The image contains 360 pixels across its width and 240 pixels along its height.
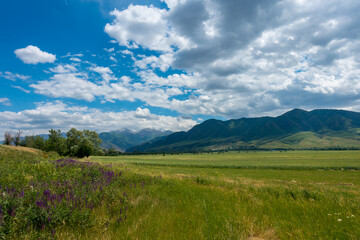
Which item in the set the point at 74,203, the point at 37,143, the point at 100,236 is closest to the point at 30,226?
the point at 74,203

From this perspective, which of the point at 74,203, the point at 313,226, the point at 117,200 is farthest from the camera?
the point at 117,200

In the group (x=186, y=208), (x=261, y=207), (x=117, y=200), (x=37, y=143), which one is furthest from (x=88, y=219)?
(x=37, y=143)

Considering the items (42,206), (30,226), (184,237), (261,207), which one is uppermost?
(42,206)

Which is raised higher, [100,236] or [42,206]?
[42,206]

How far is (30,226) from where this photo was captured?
11.5ft

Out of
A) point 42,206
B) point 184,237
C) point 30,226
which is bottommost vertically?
point 184,237

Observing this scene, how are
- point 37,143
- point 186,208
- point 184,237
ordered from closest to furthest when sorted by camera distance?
point 184,237 → point 186,208 → point 37,143

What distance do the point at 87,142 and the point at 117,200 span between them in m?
93.8

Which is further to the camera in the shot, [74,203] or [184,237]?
[74,203]

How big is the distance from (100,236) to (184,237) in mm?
1617

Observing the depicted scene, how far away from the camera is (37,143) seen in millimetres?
96438

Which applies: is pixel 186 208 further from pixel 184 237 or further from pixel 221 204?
pixel 184 237

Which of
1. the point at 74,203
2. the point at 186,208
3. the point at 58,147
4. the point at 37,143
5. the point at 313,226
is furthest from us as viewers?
the point at 37,143

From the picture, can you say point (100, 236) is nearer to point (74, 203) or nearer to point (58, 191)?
point (74, 203)
